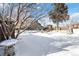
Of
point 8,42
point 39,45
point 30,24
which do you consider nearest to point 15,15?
point 30,24

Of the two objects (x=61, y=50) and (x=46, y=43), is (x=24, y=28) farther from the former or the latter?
(x=61, y=50)

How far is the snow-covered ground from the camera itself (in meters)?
1.85

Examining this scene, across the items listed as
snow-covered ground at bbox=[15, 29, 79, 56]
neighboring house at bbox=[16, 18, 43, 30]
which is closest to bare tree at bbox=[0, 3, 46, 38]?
neighboring house at bbox=[16, 18, 43, 30]

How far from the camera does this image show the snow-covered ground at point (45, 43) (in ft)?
6.08

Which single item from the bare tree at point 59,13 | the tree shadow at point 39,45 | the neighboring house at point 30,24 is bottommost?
the tree shadow at point 39,45

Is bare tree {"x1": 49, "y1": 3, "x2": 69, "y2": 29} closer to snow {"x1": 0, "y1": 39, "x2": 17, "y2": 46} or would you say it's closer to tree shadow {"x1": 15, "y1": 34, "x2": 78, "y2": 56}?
tree shadow {"x1": 15, "y1": 34, "x2": 78, "y2": 56}

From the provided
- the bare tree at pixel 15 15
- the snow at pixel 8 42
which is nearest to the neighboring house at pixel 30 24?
the bare tree at pixel 15 15

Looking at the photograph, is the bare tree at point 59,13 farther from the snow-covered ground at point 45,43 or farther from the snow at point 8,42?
the snow at point 8,42

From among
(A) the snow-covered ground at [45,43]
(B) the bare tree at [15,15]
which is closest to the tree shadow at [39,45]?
(A) the snow-covered ground at [45,43]

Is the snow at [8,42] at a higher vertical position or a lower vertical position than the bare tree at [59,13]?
lower

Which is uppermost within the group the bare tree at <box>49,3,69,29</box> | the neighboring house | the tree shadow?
the bare tree at <box>49,3,69,29</box>

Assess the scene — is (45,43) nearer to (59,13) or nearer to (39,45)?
(39,45)

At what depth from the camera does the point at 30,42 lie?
1.88 metres

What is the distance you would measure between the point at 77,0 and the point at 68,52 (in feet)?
1.79
